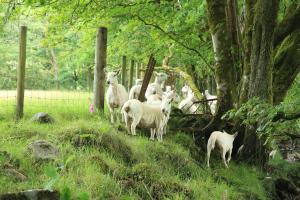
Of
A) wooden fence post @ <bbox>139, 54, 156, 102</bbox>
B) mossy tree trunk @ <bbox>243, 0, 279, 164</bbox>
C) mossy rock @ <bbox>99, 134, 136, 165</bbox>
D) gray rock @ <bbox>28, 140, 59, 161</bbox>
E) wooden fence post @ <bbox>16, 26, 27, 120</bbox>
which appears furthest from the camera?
wooden fence post @ <bbox>139, 54, 156, 102</bbox>

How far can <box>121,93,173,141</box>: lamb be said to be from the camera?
805cm

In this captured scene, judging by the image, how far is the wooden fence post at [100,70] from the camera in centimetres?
918

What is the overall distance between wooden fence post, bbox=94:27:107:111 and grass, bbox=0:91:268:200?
43 centimetres

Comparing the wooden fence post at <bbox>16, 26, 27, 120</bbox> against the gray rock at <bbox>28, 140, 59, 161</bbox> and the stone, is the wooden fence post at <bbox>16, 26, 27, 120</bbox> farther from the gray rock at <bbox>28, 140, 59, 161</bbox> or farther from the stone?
the stone

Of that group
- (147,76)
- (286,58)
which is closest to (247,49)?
(286,58)

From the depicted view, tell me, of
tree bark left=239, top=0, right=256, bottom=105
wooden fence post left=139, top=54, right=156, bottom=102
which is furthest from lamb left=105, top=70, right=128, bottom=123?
tree bark left=239, top=0, right=256, bottom=105

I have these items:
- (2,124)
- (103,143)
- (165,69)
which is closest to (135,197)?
(103,143)

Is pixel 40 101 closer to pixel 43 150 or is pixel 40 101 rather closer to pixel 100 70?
pixel 100 70

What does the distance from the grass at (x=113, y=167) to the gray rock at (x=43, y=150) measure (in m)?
0.09

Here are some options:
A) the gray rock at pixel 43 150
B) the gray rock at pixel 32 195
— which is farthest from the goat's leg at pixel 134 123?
the gray rock at pixel 32 195

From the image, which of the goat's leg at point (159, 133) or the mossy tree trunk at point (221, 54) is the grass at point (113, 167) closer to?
the goat's leg at point (159, 133)

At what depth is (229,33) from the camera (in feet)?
31.3

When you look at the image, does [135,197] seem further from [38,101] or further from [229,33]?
[38,101]

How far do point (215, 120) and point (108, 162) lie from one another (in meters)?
4.31
